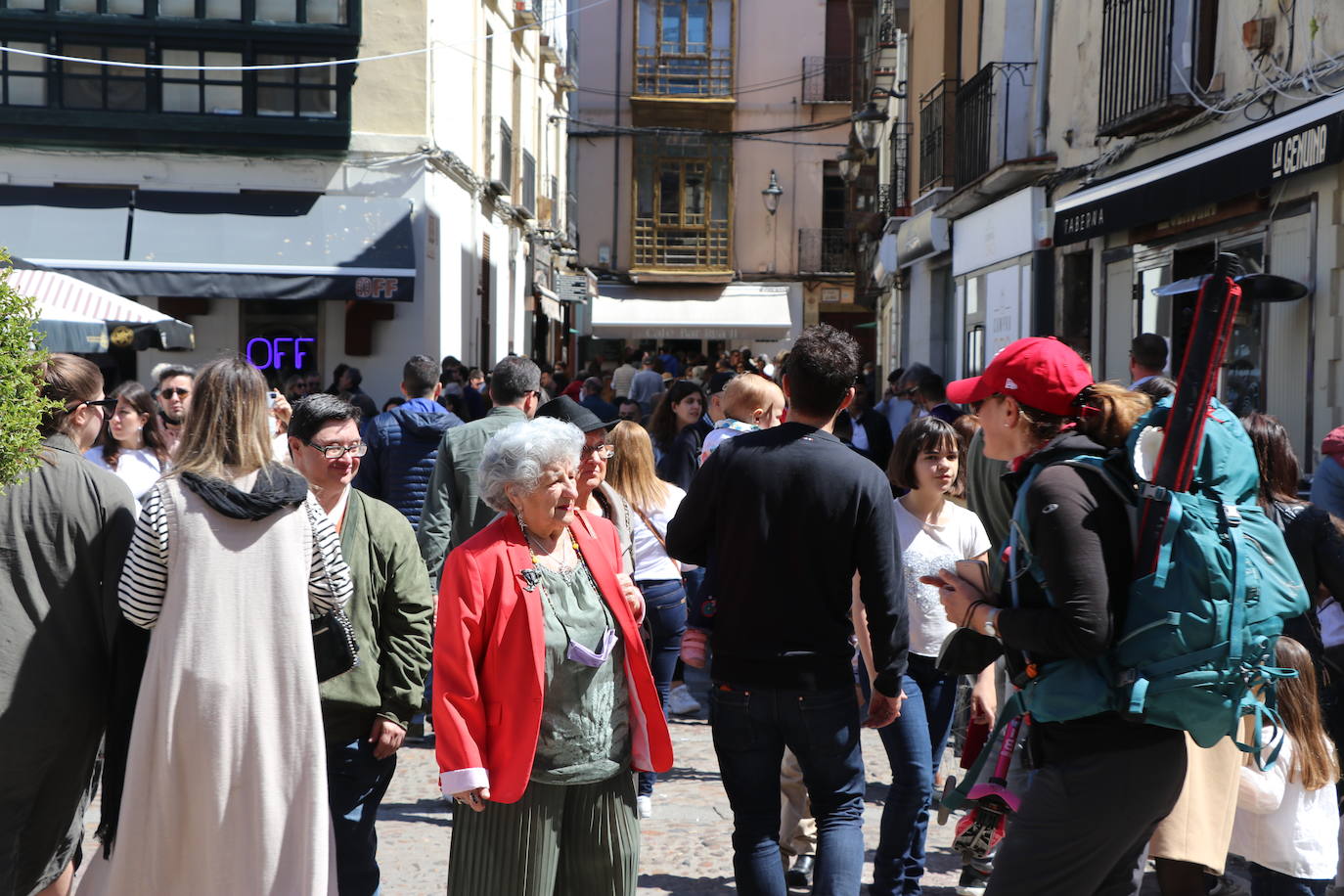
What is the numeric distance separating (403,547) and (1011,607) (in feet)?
6.06

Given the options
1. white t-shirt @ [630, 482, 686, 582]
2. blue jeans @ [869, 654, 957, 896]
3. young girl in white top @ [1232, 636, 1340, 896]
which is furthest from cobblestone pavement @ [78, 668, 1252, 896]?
white t-shirt @ [630, 482, 686, 582]

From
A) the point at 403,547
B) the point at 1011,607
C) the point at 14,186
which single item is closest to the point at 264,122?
the point at 14,186

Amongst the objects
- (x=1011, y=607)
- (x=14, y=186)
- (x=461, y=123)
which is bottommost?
(x=1011, y=607)

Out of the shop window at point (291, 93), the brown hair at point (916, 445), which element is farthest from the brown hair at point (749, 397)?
the shop window at point (291, 93)

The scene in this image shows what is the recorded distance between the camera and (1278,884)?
4.23 m

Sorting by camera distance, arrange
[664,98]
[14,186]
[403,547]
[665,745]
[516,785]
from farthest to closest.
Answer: [664,98] → [14,186] → [403,547] → [665,745] → [516,785]

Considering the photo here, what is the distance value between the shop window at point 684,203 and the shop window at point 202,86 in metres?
21.4

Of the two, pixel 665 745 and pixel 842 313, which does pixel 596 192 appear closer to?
pixel 842 313

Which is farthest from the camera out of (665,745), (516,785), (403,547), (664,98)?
(664,98)

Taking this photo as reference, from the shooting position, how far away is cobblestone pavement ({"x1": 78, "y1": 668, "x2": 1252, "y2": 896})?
16.9 ft

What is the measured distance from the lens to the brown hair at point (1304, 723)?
4109mm

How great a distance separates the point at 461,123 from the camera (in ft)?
63.5

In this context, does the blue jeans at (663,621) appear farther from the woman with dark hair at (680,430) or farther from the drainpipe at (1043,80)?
the drainpipe at (1043,80)

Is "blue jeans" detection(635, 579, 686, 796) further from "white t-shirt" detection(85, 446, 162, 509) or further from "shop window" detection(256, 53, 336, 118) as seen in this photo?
"shop window" detection(256, 53, 336, 118)
